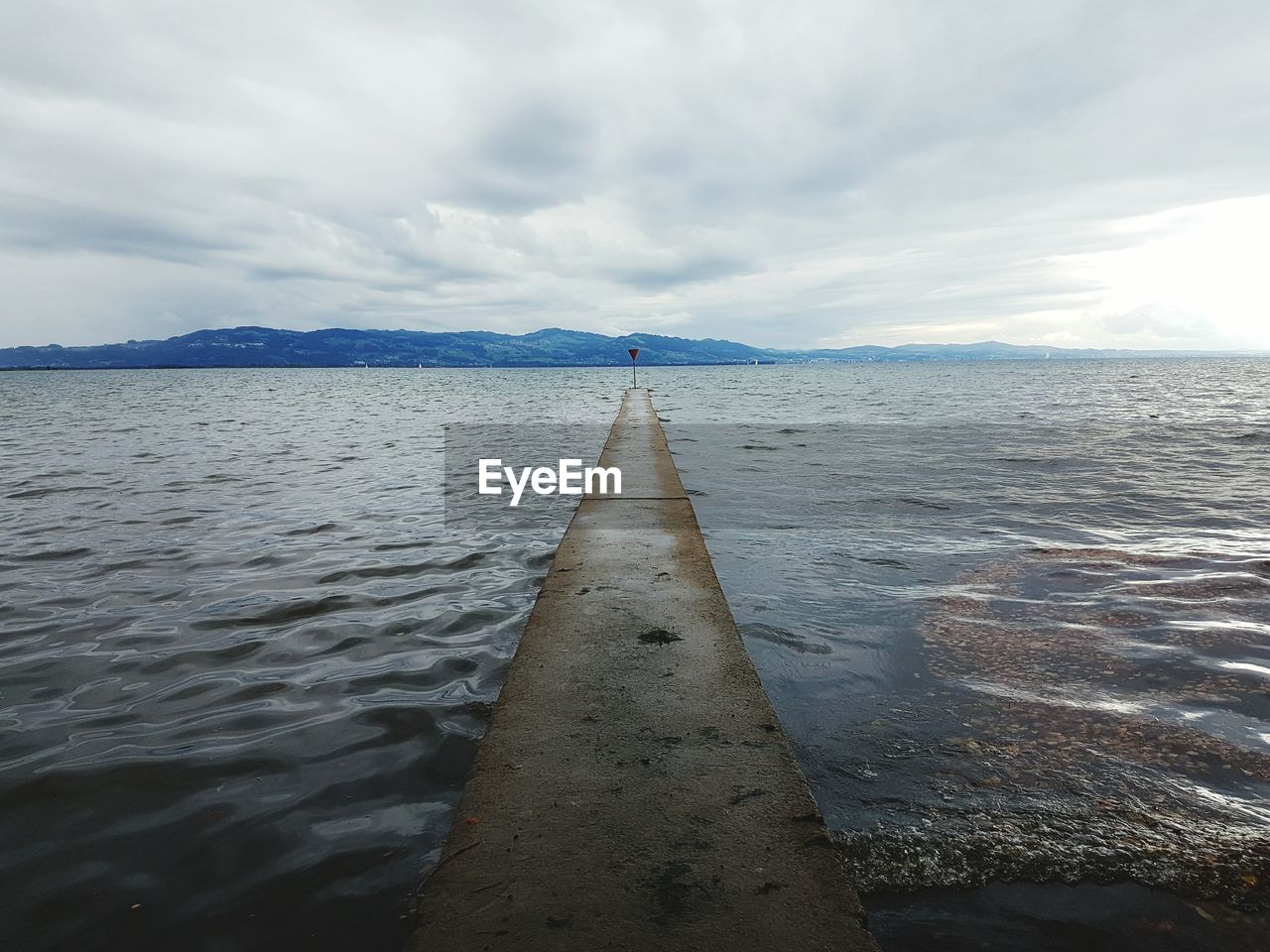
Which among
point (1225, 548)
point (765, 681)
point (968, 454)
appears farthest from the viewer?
point (968, 454)

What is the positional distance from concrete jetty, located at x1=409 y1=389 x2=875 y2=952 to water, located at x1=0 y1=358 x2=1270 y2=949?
1.12ft

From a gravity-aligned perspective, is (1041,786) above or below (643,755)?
below

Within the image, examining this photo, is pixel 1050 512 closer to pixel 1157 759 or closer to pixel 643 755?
pixel 1157 759

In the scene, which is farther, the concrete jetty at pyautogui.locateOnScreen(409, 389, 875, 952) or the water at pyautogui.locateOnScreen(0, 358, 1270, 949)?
the water at pyautogui.locateOnScreen(0, 358, 1270, 949)

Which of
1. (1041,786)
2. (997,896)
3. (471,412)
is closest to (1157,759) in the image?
(1041,786)

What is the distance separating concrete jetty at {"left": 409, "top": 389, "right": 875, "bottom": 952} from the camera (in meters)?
1.86

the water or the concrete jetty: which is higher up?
the concrete jetty

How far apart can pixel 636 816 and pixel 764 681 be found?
1832 mm

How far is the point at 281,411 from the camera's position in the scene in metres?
31.8

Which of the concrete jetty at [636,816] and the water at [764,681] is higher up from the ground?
the concrete jetty at [636,816]

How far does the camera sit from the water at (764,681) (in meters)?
2.30

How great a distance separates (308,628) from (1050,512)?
8978 millimetres

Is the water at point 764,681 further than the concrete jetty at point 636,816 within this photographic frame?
Yes

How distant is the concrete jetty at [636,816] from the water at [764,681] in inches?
13.4
